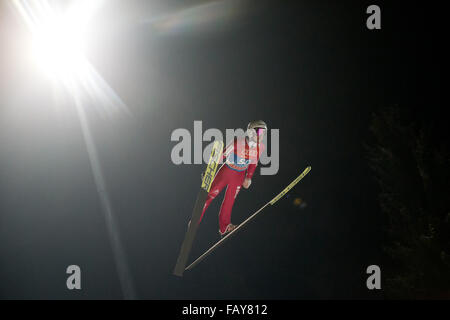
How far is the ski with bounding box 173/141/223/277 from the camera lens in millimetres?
3932

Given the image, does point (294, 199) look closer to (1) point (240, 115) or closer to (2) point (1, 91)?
(1) point (240, 115)

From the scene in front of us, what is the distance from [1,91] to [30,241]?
77.4 inches

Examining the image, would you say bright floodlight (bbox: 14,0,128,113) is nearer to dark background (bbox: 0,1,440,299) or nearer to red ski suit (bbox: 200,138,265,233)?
dark background (bbox: 0,1,440,299)

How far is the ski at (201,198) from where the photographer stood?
393cm

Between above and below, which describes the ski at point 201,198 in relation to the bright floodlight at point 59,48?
below

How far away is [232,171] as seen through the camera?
4.14 meters

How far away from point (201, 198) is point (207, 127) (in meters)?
1.41

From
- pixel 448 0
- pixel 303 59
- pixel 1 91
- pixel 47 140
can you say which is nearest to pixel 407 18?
pixel 448 0

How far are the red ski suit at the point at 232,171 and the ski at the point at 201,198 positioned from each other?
0.09 metres

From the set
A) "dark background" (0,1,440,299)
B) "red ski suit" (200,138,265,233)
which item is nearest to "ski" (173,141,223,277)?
"red ski suit" (200,138,265,233)

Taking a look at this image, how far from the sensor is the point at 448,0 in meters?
5.95

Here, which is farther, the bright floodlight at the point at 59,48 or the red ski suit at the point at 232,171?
the bright floodlight at the point at 59,48

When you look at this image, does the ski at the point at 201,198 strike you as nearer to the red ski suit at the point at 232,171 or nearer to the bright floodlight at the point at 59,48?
the red ski suit at the point at 232,171

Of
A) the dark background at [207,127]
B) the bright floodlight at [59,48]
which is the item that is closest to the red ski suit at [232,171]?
the dark background at [207,127]
